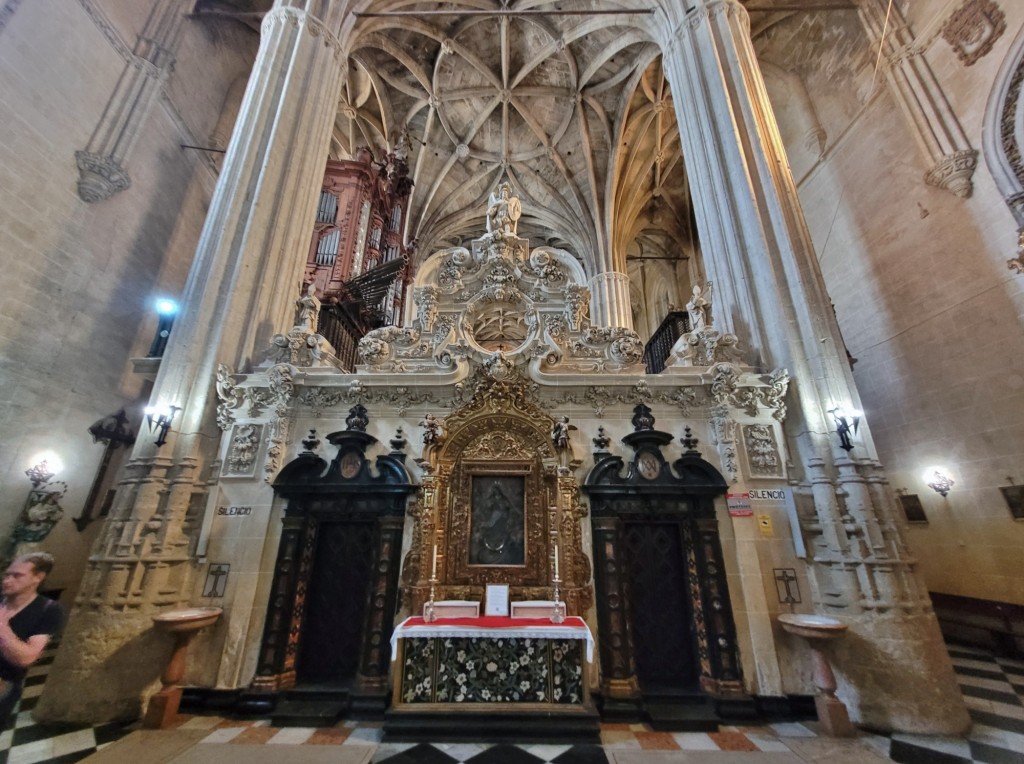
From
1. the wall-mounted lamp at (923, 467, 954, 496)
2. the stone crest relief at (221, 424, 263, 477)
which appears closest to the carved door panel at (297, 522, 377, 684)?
the stone crest relief at (221, 424, 263, 477)

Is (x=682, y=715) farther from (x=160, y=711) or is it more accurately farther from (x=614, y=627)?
(x=160, y=711)

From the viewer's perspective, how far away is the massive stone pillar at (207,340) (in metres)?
4.50

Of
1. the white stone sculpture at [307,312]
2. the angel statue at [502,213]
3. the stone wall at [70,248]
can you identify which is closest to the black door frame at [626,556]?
the angel statue at [502,213]

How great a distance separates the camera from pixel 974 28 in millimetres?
7664

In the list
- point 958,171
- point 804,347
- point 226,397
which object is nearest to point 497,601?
point 226,397

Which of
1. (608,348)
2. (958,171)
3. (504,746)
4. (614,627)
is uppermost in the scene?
(958,171)

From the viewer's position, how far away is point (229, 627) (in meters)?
5.00

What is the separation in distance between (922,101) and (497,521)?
38.4 ft

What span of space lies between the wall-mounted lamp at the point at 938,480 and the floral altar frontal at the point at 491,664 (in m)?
7.86

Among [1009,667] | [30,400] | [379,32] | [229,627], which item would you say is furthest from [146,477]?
[379,32]

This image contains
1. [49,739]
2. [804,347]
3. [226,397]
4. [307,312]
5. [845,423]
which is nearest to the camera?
[49,739]

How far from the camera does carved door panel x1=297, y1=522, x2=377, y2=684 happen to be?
17.0ft

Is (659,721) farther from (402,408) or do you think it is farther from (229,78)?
(229,78)

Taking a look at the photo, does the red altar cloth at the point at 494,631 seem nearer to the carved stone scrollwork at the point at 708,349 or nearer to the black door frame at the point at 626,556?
the black door frame at the point at 626,556
